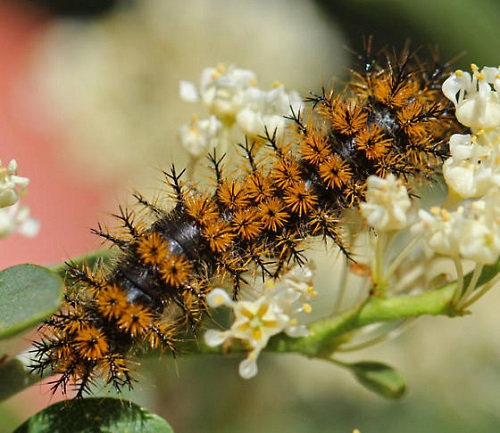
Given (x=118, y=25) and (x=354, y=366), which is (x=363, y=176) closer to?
(x=354, y=366)

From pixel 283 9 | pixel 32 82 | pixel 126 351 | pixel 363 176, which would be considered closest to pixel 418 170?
pixel 363 176

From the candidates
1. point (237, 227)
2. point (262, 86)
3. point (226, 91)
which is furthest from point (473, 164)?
point (262, 86)

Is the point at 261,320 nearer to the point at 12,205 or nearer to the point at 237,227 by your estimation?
the point at 237,227

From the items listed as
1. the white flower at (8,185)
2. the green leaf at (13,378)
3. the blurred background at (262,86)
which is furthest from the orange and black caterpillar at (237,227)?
the blurred background at (262,86)

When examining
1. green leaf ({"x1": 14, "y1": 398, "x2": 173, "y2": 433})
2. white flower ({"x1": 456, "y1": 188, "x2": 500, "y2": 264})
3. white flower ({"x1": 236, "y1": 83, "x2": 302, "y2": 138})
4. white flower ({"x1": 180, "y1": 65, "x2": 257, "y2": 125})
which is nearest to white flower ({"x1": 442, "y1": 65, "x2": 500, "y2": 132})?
white flower ({"x1": 456, "y1": 188, "x2": 500, "y2": 264})

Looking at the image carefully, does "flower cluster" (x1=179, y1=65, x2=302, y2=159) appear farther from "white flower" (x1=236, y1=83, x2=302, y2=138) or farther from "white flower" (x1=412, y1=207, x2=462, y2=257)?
"white flower" (x1=412, y1=207, x2=462, y2=257)

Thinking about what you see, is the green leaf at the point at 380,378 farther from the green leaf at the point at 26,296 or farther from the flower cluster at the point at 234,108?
the green leaf at the point at 26,296
